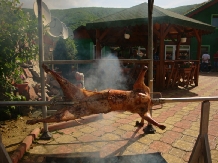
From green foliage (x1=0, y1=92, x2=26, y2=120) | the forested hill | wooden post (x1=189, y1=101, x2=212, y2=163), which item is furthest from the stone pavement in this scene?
the forested hill

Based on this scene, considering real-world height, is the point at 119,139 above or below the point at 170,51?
below

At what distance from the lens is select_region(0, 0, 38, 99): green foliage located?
3832mm

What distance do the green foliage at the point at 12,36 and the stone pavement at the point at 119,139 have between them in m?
1.58

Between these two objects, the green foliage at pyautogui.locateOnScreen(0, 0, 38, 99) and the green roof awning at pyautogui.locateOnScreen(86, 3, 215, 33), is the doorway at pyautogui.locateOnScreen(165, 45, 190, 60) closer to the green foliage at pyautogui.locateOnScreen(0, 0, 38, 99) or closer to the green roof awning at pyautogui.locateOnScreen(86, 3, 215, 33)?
the green roof awning at pyautogui.locateOnScreen(86, 3, 215, 33)

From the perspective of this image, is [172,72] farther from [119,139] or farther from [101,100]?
[101,100]

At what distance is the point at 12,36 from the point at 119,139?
303 cm

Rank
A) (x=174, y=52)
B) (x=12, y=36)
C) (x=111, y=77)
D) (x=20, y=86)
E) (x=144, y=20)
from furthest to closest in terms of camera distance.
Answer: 1. (x=174, y=52)
2. (x=111, y=77)
3. (x=144, y=20)
4. (x=20, y=86)
5. (x=12, y=36)

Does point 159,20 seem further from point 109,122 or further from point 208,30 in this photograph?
point 109,122

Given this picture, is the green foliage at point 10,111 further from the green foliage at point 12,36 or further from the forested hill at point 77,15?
the forested hill at point 77,15

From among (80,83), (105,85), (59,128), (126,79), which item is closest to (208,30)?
(126,79)

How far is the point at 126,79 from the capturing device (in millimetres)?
8242

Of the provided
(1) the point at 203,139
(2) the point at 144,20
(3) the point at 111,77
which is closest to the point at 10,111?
(1) the point at 203,139

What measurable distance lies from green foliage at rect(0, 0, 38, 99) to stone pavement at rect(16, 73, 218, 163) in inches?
62.4

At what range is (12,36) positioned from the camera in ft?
13.0
